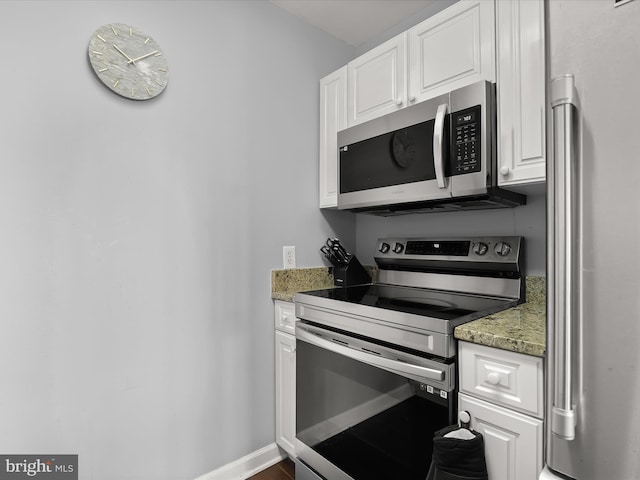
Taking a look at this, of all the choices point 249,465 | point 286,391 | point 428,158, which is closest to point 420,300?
point 428,158

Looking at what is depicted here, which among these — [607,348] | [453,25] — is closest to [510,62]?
[453,25]

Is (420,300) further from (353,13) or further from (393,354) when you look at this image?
(353,13)

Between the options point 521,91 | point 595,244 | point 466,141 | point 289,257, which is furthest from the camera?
point 289,257

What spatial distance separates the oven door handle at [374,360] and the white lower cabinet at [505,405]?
0.34 ft

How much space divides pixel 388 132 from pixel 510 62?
0.58 meters

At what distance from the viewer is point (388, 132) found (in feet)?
5.65

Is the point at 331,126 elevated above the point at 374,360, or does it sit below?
above

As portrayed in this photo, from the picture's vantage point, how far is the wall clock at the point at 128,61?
1.42 m

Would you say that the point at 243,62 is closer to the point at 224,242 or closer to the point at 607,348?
the point at 224,242

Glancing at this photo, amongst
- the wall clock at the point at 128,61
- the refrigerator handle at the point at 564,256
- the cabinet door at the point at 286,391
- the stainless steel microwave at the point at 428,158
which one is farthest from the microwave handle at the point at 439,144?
the wall clock at the point at 128,61

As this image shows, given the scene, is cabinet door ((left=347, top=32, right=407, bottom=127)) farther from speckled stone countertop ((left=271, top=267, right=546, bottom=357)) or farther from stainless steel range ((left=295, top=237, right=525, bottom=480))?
speckled stone countertop ((left=271, top=267, right=546, bottom=357))

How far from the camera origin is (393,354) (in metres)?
1.30

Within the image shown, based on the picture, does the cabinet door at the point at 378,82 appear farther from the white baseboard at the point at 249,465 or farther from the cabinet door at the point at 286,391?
the white baseboard at the point at 249,465

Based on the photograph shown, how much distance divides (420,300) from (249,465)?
1.25m
